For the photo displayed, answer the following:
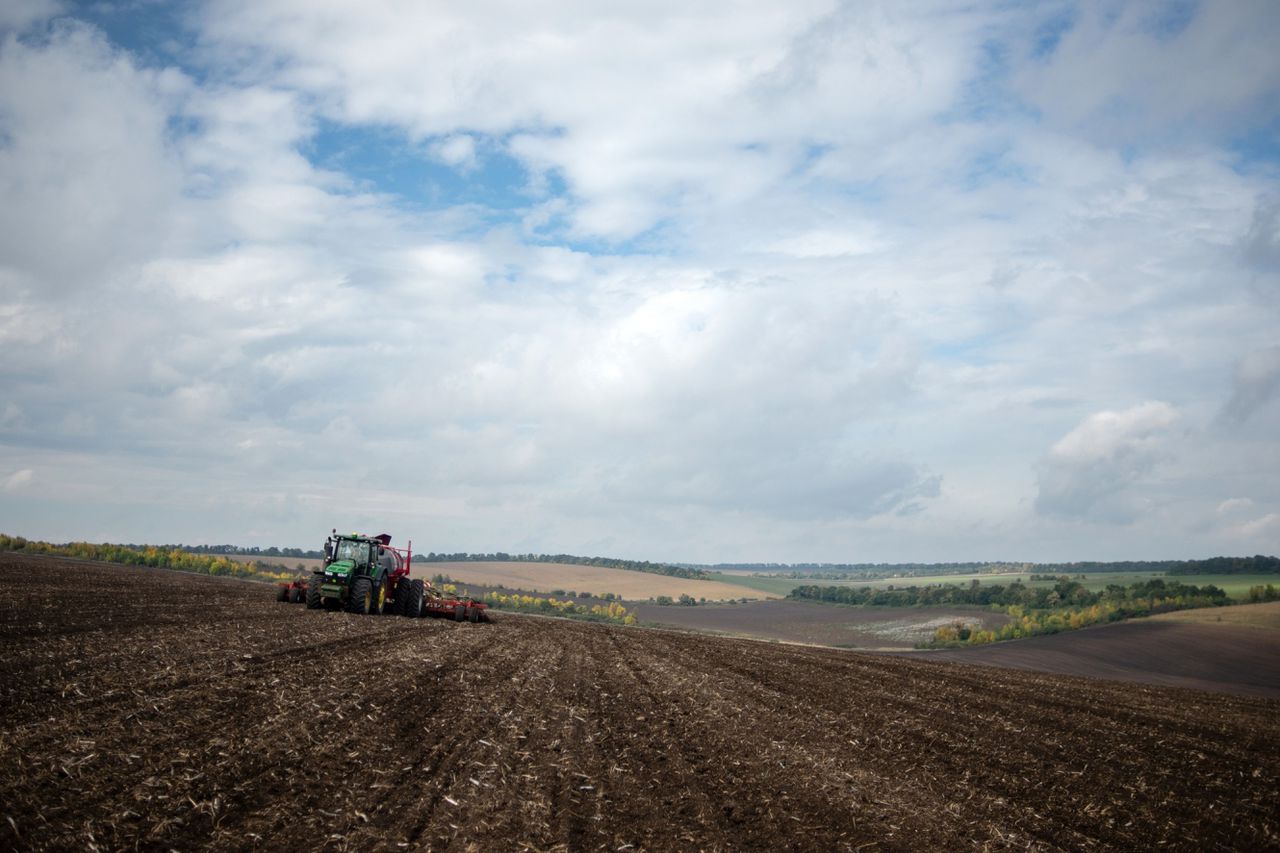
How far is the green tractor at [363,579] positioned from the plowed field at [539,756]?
9946 mm

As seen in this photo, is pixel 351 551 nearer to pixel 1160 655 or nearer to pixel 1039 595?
pixel 1160 655

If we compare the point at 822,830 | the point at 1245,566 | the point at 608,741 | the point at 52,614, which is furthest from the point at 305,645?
the point at 1245,566

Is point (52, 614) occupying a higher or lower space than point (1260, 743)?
higher

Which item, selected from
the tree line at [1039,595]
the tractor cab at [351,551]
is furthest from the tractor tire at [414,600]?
the tree line at [1039,595]

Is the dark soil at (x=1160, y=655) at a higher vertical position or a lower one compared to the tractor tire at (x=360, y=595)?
lower

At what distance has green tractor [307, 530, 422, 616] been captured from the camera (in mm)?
32906

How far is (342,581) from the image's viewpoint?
3297 cm

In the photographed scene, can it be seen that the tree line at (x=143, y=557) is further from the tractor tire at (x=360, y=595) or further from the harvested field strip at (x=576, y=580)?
the tractor tire at (x=360, y=595)

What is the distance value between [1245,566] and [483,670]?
13686cm

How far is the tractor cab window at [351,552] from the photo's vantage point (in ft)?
113

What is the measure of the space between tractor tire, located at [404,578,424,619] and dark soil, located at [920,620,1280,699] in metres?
30.3

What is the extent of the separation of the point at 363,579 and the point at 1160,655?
1846 inches

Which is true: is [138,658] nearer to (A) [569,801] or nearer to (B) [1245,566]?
(A) [569,801]

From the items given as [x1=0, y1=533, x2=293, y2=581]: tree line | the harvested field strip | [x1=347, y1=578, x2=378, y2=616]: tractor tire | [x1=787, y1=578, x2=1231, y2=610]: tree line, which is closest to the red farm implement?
[x1=347, y1=578, x2=378, y2=616]: tractor tire
